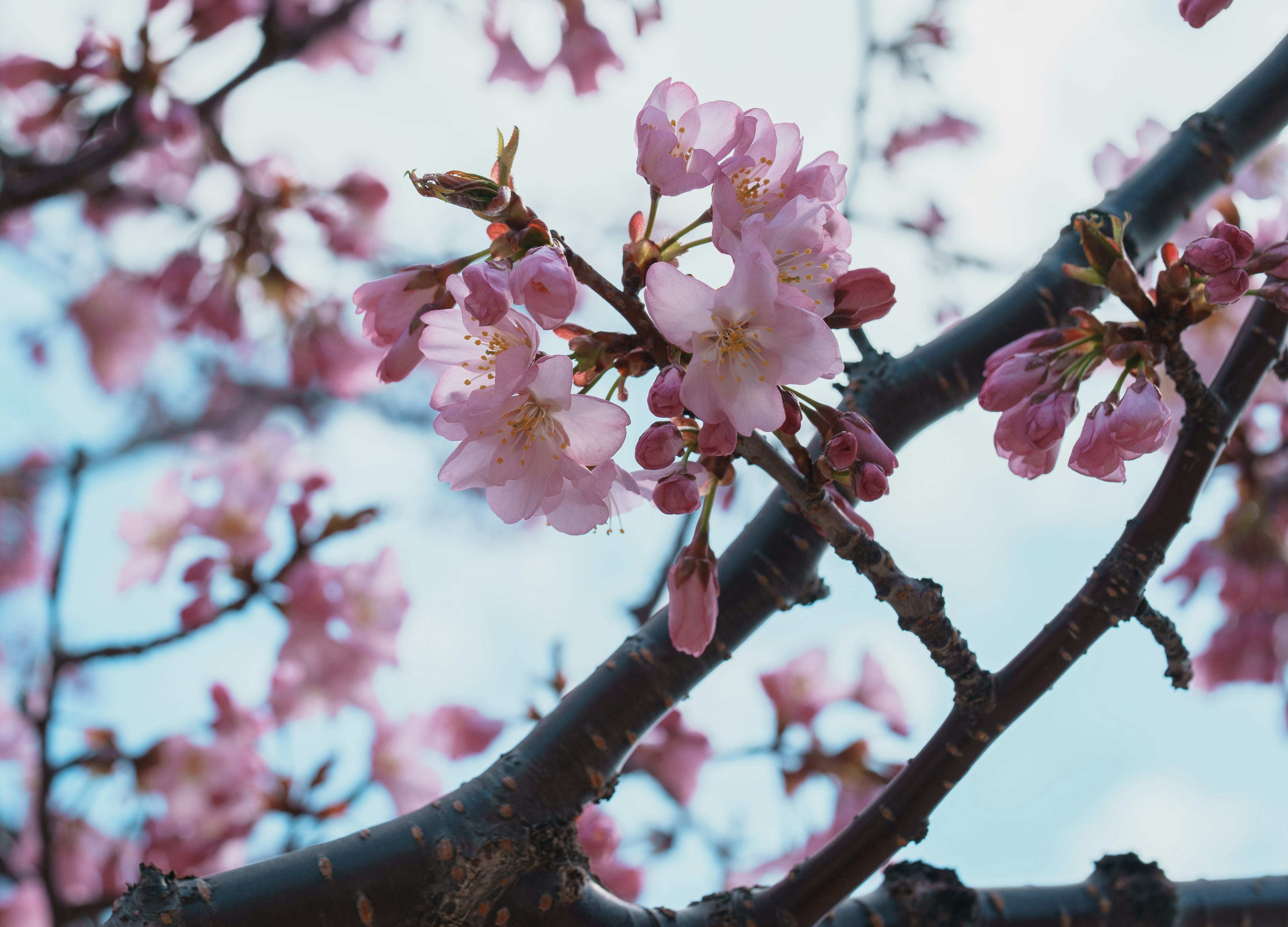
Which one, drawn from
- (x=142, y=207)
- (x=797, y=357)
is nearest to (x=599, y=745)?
(x=797, y=357)

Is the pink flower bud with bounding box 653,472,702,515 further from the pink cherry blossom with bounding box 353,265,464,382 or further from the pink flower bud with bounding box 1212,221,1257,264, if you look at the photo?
the pink flower bud with bounding box 1212,221,1257,264

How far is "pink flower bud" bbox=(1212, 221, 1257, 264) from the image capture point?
33.4 inches

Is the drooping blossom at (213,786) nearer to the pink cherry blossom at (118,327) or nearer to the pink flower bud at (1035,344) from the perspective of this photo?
the pink cherry blossom at (118,327)

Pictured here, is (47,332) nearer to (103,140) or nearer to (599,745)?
(103,140)

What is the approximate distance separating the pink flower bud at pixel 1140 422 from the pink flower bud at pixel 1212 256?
0.12m

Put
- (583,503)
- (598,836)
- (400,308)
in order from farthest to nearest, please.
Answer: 1. (598,836)
2. (400,308)
3. (583,503)

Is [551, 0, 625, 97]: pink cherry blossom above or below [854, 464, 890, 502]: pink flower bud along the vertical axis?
above

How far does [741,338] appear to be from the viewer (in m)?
0.67

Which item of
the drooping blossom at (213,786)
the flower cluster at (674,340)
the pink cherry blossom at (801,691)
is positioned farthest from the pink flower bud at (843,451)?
the drooping blossom at (213,786)

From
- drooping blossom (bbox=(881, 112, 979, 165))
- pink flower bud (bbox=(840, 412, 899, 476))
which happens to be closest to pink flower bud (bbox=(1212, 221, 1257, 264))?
pink flower bud (bbox=(840, 412, 899, 476))

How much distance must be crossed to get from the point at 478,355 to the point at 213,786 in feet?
6.53

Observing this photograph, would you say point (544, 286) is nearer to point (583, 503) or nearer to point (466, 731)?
point (583, 503)

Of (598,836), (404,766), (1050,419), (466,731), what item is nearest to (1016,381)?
(1050,419)

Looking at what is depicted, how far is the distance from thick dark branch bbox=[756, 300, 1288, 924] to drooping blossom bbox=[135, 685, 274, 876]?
1.81 meters
